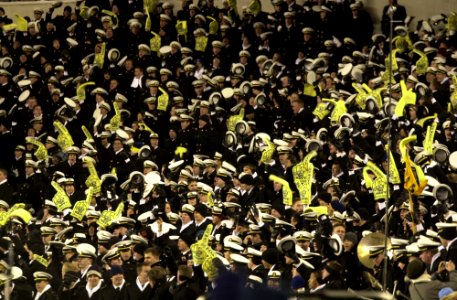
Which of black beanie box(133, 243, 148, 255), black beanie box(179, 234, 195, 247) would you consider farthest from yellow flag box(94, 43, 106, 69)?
black beanie box(133, 243, 148, 255)

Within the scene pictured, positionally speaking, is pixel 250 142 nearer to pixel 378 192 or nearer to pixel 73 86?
pixel 378 192

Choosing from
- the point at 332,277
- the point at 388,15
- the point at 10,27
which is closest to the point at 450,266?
the point at 332,277

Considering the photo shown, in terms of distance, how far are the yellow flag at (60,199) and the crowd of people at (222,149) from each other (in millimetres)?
22

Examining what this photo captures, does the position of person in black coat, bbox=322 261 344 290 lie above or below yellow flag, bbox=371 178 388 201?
above

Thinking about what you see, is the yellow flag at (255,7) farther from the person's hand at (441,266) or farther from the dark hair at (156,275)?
the person's hand at (441,266)

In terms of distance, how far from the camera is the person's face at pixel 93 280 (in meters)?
13.2

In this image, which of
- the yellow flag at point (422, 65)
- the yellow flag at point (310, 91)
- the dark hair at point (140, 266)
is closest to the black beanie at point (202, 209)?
the dark hair at point (140, 266)

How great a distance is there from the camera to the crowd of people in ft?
43.2

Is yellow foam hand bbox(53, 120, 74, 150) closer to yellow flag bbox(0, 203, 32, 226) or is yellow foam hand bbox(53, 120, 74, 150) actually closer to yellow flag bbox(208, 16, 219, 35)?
yellow flag bbox(0, 203, 32, 226)

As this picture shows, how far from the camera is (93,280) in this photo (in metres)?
13.2

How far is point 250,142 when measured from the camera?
696 inches

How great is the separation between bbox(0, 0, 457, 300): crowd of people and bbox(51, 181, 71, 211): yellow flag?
0.07ft

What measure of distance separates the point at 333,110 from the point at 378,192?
2766 mm

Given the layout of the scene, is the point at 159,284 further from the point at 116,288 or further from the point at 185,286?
the point at 116,288
